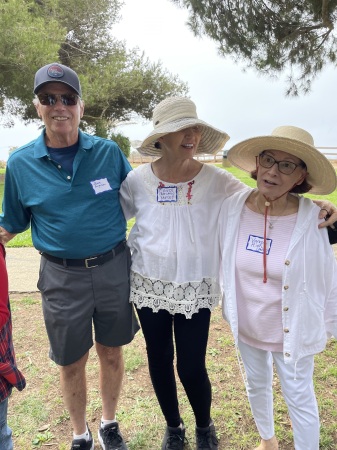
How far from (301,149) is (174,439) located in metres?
1.83

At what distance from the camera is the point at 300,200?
192 centimetres

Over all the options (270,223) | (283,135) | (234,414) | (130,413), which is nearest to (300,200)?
(270,223)

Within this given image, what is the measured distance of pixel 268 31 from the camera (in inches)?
251

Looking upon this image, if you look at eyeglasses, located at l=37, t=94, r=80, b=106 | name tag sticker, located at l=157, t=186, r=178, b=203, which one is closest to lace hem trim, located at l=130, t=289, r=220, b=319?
name tag sticker, located at l=157, t=186, r=178, b=203

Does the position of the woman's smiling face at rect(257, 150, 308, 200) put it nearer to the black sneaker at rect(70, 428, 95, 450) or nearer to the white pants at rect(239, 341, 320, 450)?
the white pants at rect(239, 341, 320, 450)

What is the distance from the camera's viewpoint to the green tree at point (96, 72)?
1571 cm

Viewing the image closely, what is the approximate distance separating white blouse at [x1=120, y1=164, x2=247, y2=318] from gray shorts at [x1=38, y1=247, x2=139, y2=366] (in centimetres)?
13

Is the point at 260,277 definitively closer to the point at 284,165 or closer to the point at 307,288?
the point at 307,288

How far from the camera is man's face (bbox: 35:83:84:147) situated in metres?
2.06

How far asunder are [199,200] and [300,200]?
1.63 ft

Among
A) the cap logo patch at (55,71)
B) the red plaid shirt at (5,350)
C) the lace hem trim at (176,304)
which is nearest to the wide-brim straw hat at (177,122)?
the cap logo patch at (55,71)

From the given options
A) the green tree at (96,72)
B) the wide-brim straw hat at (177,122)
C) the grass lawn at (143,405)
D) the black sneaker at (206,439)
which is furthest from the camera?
the green tree at (96,72)

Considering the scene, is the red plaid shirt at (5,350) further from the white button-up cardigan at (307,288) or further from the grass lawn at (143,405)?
the white button-up cardigan at (307,288)

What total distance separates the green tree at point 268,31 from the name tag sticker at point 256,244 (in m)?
4.74
